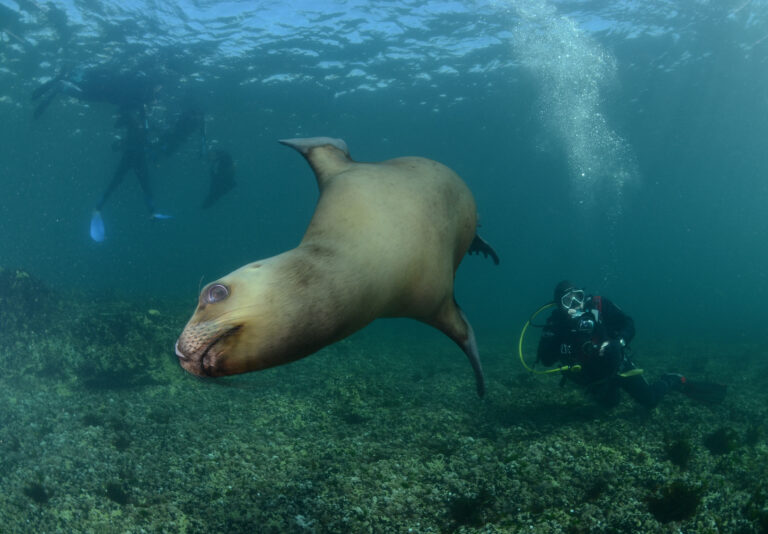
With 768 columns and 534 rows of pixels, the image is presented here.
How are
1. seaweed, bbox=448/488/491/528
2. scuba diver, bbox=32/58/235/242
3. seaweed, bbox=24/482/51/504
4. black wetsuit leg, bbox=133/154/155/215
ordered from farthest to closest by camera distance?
1. black wetsuit leg, bbox=133/154/155/215
2. scuba diver, bbox=32/58/235/242
3. seaweed, bbox=24/482/51/504
4. seaweed, bbox=448/488/491/528

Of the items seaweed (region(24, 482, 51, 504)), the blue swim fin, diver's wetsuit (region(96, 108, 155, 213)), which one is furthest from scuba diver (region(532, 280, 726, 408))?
diver's wetsuit (region(96, 108, 155, 213))

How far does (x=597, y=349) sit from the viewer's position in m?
5.80

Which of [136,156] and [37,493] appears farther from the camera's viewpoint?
[136,156]

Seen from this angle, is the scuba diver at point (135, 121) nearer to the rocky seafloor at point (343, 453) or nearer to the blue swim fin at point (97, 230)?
the blue swim fin at point (97, 230)

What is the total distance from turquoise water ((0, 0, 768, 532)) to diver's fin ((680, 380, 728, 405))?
22 centimetres

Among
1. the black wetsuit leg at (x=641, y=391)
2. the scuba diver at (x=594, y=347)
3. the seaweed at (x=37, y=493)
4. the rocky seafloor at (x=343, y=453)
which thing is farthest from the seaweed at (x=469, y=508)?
the black wetsuit leg at (x=641, y=391)

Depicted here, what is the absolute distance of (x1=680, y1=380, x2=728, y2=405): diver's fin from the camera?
6.66 meters

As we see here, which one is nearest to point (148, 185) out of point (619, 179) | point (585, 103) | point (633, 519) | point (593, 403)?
point (593, 403)

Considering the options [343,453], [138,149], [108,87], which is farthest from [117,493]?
[108,87]

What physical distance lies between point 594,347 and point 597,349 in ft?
0.14

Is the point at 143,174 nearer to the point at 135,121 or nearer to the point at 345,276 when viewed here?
the point at 135,121

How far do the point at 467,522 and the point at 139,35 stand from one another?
844 inches

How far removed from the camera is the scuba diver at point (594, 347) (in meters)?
5.79

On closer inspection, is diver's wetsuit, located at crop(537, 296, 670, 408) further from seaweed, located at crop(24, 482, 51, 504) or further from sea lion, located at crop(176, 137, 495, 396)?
seaweed, located at crop(24, 482, 51, 504)
